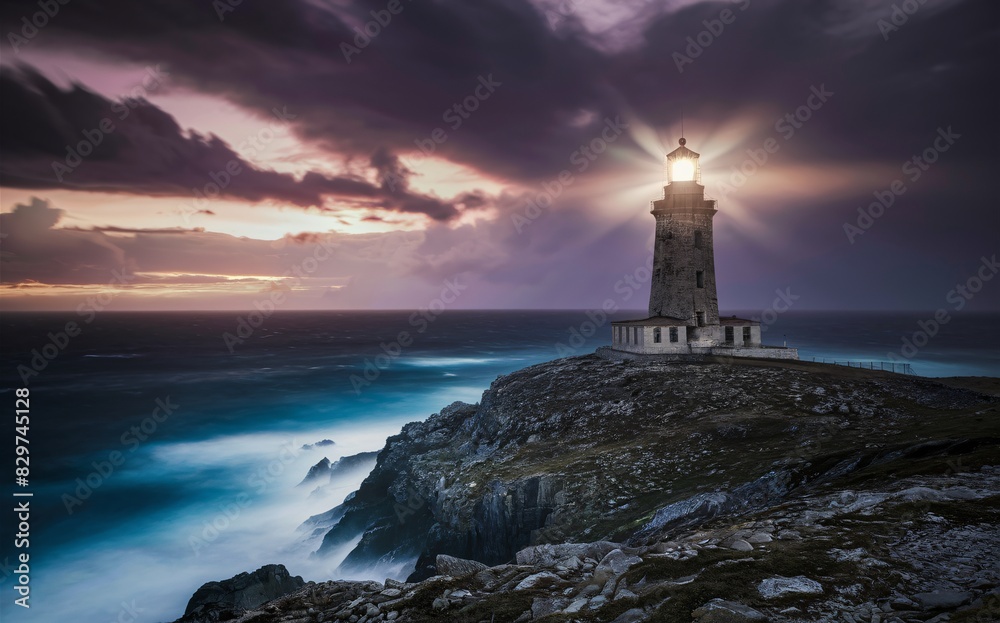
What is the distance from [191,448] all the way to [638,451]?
195ft

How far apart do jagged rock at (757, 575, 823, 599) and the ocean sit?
28955mm

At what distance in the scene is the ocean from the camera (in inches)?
1446

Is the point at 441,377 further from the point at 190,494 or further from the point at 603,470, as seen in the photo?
the point at 603,470

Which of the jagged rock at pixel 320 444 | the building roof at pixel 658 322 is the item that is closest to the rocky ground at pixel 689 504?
the building roof at pixel 658 322

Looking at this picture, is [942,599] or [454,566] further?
[454,566]

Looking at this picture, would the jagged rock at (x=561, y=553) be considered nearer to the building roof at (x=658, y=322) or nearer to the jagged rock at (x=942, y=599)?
the jagged rock at (x=942, y=599)

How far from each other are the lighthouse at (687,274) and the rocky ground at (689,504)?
7546 mm

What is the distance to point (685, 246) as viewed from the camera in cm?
4862

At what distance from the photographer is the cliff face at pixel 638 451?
17.6 metres

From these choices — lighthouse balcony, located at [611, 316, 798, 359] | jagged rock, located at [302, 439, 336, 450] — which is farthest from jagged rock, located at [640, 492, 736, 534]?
jagged rock, located at [302, 439, 336, 450]

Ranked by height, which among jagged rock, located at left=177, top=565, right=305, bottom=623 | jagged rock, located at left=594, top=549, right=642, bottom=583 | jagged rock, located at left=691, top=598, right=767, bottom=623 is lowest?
jagged rock, located at left=177, top=565, right=305, bottom=623

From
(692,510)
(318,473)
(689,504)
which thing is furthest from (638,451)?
(318,473)

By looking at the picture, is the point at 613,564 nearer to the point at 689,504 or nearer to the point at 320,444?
the point at 689,504

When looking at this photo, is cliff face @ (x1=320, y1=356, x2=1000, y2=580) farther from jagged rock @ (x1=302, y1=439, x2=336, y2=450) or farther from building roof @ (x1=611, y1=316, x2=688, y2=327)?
jagged rock @ (x1=302, y1=439, x2=336, y2=450)
